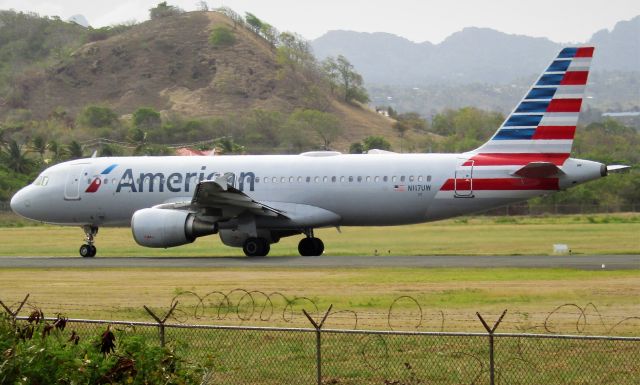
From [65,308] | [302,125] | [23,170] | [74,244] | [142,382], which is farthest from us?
[302,125]

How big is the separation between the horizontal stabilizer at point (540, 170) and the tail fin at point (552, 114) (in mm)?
625

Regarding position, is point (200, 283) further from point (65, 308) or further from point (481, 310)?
point (481, 310)

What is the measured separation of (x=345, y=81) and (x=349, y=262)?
14343 cm

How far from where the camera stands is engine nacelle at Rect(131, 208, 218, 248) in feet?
121

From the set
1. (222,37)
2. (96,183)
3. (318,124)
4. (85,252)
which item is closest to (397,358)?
(85,252)

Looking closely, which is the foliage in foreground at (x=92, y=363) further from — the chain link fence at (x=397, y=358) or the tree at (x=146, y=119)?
the tree at (x=146, y=119)

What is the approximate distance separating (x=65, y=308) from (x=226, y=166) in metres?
17.2

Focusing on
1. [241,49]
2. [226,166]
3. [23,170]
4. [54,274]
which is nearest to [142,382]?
[54,274]

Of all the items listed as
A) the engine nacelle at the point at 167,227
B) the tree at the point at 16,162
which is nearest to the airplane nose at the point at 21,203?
the engine nacelle at the point at 167,227

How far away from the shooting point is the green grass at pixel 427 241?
40.4 meters

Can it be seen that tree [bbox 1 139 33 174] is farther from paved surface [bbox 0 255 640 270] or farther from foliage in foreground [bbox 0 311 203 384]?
foliage in foreground [bbox 0 311 203 384]

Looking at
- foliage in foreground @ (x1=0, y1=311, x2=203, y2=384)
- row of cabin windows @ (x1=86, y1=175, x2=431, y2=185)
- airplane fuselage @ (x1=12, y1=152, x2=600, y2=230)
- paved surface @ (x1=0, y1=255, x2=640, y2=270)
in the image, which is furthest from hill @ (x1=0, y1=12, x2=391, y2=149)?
foliage in foreground @ (x1=0, y1=311, x2=203, y2=384)

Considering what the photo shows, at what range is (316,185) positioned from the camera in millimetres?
39094

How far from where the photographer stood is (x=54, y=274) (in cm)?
3244
